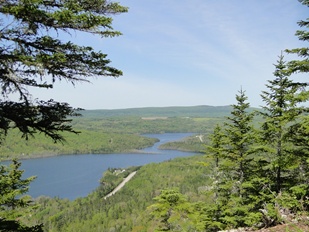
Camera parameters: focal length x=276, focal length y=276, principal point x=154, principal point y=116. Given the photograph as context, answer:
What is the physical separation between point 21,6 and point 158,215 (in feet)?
48.7

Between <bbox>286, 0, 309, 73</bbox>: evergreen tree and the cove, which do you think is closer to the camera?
<bbox>286, 0, 309, 73</bbox>: evergreen tree

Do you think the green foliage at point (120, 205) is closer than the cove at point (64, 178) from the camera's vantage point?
Yes

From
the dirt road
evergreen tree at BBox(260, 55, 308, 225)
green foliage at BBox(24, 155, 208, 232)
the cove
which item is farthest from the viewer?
the dirt road

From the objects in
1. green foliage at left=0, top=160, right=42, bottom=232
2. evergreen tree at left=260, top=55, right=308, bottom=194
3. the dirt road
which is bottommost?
the dirt road

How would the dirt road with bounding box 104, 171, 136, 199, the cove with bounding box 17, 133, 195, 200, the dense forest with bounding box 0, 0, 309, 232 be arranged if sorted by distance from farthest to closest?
the dirt road with bounding box 104, 171, 136, 199 < the cove with bounding box 17, 133, 195, 200 < the dense forest with bounding box 0, 0, 309, 232

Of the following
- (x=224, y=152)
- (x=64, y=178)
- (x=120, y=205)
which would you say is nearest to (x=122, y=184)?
(x=64, y=178)

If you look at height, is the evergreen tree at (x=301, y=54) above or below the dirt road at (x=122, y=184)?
above

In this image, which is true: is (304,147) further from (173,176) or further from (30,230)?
(173,176)

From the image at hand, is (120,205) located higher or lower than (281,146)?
lower

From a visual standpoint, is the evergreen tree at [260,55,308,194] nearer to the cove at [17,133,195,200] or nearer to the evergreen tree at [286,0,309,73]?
the evergreen tree at [286,0,309,73]

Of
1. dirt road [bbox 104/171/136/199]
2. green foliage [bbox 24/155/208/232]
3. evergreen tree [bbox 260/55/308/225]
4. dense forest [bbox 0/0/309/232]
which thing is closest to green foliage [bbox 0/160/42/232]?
dense forest [bbox 0/0/309/232]

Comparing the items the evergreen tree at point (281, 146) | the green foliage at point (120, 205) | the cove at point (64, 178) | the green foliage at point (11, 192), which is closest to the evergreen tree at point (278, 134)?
the evergreen tree at point (281, 146)

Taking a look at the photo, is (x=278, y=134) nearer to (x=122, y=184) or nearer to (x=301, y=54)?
(x=301, y=54)

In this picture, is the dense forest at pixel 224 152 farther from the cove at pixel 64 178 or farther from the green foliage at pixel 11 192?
the cove at pixel 64 178
